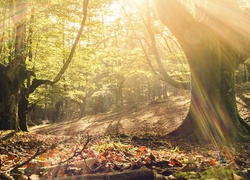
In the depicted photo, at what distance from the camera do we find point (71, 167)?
2650 millimetres

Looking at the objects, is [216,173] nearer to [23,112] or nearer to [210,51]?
[210,51]

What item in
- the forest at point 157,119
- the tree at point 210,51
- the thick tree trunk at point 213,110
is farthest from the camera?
the tree at point 210,51

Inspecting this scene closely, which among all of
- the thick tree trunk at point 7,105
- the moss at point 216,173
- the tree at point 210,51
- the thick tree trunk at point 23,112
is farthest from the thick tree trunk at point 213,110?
the thick tree trunk at point 23,112

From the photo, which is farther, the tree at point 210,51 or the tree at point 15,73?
the tree at point 15,73

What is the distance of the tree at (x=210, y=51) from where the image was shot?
6.66 meters

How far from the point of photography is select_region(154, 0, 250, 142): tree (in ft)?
21.9

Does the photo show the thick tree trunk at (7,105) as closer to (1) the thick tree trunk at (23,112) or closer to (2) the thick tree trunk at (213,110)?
(1) the thick tree trunk at (23,112)

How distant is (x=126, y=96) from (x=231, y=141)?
41.8 meters

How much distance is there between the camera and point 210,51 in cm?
683

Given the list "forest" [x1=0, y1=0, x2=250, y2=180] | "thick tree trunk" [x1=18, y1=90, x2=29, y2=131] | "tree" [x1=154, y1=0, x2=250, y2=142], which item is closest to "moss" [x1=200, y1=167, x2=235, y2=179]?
"forest" [x1=0, y1=0, x2=250, y2=180]

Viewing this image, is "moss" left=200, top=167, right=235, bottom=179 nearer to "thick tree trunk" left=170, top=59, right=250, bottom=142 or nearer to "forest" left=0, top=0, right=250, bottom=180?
"forest" left=0, top=0, right=250, bottom=180

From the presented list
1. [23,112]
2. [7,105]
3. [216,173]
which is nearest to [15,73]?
[7,105]

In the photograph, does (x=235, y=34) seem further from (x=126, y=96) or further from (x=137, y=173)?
(x=126, y=96)

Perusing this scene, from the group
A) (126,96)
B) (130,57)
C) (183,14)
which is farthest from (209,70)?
(126,96)
